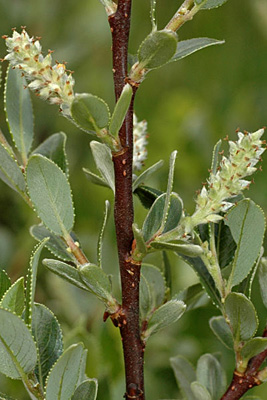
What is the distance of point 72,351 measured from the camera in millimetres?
610

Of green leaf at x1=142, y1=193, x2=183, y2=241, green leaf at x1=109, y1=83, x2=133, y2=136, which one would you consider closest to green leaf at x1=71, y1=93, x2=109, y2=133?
green leaf at x1=109, y1=83, x2=133, y2=136

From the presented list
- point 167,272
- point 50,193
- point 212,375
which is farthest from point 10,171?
point 212,375

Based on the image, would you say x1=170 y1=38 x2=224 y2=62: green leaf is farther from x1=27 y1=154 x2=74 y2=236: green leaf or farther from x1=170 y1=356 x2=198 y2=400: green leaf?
x1=170 y1=356 x2=198 y2=400: green leaf

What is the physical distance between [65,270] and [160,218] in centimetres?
11

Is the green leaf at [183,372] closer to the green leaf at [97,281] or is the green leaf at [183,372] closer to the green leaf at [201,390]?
the green leaf at [201,390]

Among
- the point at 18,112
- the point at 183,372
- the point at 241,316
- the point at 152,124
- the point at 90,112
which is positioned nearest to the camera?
the point at 90,112

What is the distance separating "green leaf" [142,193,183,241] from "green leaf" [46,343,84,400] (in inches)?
5.5

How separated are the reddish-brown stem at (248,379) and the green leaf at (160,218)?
0.61 ft

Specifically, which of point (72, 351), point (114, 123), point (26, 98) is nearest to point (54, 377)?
point (72, 351)

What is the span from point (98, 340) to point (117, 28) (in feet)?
1.80

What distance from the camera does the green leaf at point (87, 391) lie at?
0.66 m

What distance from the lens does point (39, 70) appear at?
1.98 ft

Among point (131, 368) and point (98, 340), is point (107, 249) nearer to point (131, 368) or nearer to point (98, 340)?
point (98, 340)

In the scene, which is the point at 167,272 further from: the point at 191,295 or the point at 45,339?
the point at 45,339
